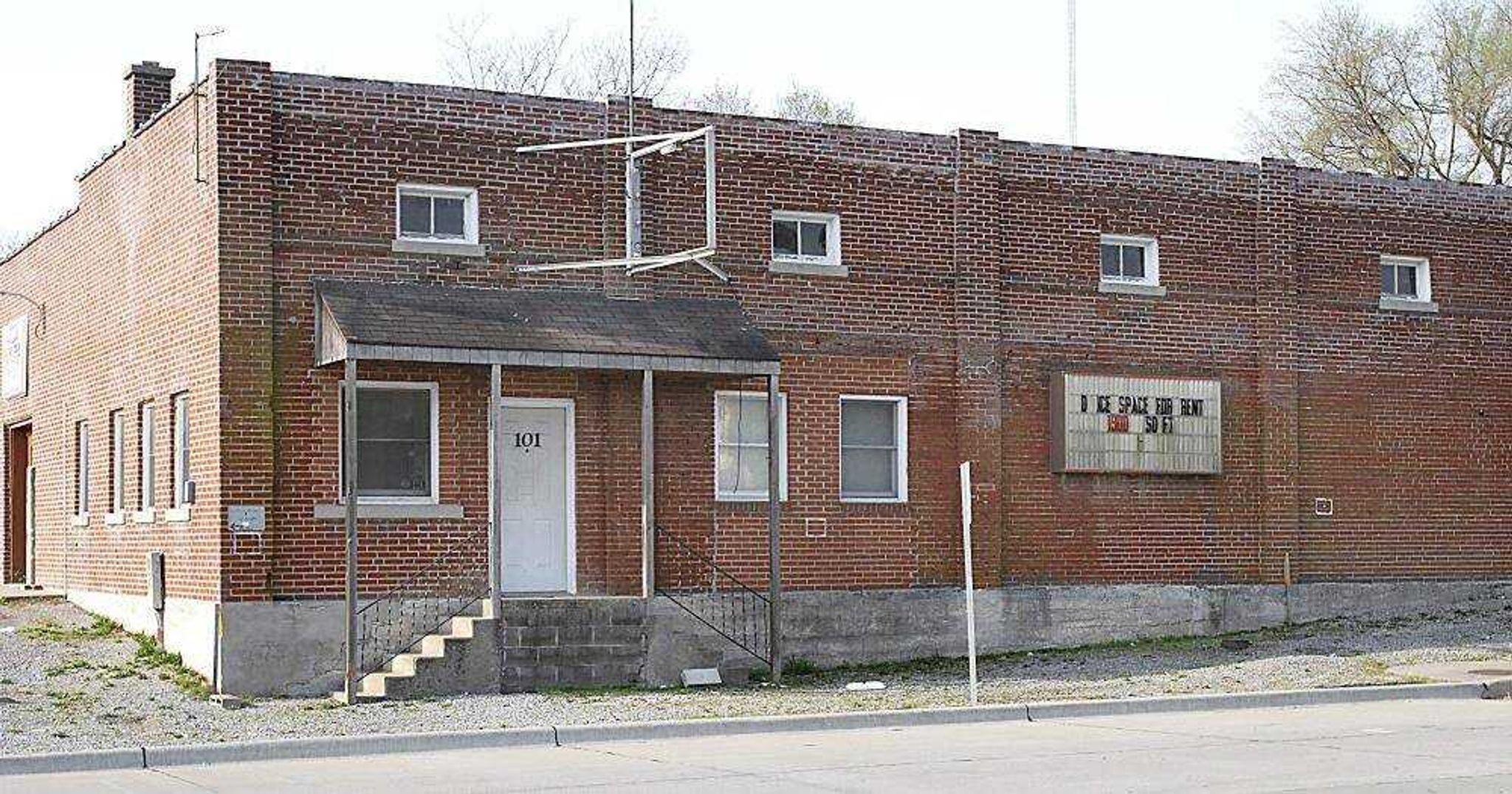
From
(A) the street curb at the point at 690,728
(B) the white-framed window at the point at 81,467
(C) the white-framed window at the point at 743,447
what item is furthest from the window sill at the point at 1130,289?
(B) the white-framed window at the point at 81,467

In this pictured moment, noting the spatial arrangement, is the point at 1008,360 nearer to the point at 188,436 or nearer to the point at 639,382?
the point at 639,382

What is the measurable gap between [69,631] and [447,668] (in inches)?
243

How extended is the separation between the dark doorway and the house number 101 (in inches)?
429

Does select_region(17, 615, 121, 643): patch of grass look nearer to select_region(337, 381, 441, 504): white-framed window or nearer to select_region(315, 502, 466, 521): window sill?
select_region(315, 502, 466, 521): window sill

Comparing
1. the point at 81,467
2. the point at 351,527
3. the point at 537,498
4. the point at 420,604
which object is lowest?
the point at 420,604

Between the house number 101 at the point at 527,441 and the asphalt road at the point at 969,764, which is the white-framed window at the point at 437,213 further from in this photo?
the asphalt road at the point at 969,764

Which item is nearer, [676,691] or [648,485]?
[676,691]

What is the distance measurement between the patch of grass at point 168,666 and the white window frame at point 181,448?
161 cm

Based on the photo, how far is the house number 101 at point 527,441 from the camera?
2269 centimetres

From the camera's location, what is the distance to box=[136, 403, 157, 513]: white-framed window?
23.9 metres

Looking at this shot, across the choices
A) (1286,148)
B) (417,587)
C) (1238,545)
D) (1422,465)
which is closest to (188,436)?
(417,587)

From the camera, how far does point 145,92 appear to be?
25.7 metres

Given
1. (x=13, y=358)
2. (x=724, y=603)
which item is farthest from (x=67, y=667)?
(x=13, y=358)

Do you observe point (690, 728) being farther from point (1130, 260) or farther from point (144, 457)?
point (1130, 260)
